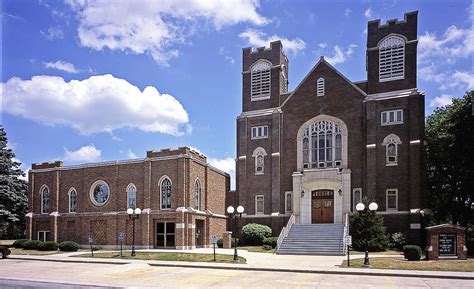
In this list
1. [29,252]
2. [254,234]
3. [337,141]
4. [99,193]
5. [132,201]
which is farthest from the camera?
[337,141]

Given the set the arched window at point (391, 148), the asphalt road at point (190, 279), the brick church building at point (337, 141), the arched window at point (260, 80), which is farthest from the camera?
the arched window at point (260, 80)

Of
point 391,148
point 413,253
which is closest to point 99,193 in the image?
point 391,148

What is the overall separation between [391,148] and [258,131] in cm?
1161

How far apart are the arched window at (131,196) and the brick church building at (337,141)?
31.2 feet

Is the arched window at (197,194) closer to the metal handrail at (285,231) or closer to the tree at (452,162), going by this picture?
the metal handrail at (285,231)

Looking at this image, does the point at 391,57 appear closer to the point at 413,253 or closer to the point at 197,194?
the point at 413,253

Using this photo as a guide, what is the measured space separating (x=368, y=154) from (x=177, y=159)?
1514 centimetres

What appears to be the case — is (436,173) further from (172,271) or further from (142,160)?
(172,271)

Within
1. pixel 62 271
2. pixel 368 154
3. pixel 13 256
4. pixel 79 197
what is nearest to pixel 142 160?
pixel 79 197

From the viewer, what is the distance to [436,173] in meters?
40.0

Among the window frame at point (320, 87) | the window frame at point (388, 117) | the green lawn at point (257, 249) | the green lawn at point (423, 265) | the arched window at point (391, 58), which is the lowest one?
the green lawn at point (257, 249)

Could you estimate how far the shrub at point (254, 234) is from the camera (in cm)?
3572

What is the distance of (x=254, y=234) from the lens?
3578 cm

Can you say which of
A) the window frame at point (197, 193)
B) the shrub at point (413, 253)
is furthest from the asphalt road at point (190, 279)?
the window frame at point (197, 193)
